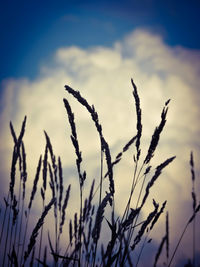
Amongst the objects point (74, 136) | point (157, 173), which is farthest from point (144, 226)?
point (74, 136)

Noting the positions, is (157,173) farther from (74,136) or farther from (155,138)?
(74,136)

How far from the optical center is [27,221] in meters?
2.57

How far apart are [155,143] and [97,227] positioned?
0.67 m

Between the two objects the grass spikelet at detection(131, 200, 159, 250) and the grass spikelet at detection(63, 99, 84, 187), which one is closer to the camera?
the grass spikelet at detection(63, 99, 84, 187)

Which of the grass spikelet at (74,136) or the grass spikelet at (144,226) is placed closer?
the grass spikelet at (74,136)

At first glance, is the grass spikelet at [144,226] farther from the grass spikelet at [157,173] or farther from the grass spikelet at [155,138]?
the grass spikelet at [155,138]

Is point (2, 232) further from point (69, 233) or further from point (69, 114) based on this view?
point (69, 114)

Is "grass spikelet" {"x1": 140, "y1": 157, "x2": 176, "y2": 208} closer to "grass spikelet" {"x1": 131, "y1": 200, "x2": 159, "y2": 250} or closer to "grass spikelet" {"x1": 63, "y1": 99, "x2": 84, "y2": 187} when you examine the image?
"grass spikelet" {"x1": 131, "y1": 200, "x2": 159, "y2": 250}

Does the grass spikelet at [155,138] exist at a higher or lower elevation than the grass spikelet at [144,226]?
higher

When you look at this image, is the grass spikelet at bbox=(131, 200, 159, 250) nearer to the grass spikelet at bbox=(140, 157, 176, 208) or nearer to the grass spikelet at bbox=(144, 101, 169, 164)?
the grass spikelet at bbox=(140, 157, 176, 208)

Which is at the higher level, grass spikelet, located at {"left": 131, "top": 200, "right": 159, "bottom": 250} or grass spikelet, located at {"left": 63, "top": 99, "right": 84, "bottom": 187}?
grass spikelet, located at {"left": 63, "top": 99, "right": 84, "bottom": 187}

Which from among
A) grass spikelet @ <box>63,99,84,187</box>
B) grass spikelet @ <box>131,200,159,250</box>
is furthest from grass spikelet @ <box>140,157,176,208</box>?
grass spikelet @ <box>63,99,84,187</box>

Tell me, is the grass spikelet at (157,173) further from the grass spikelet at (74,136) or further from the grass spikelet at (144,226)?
the grass spikelet at (74,136)

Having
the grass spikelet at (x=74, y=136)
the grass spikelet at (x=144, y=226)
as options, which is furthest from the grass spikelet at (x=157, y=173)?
the grass spikelet at (x=74, y=136)
